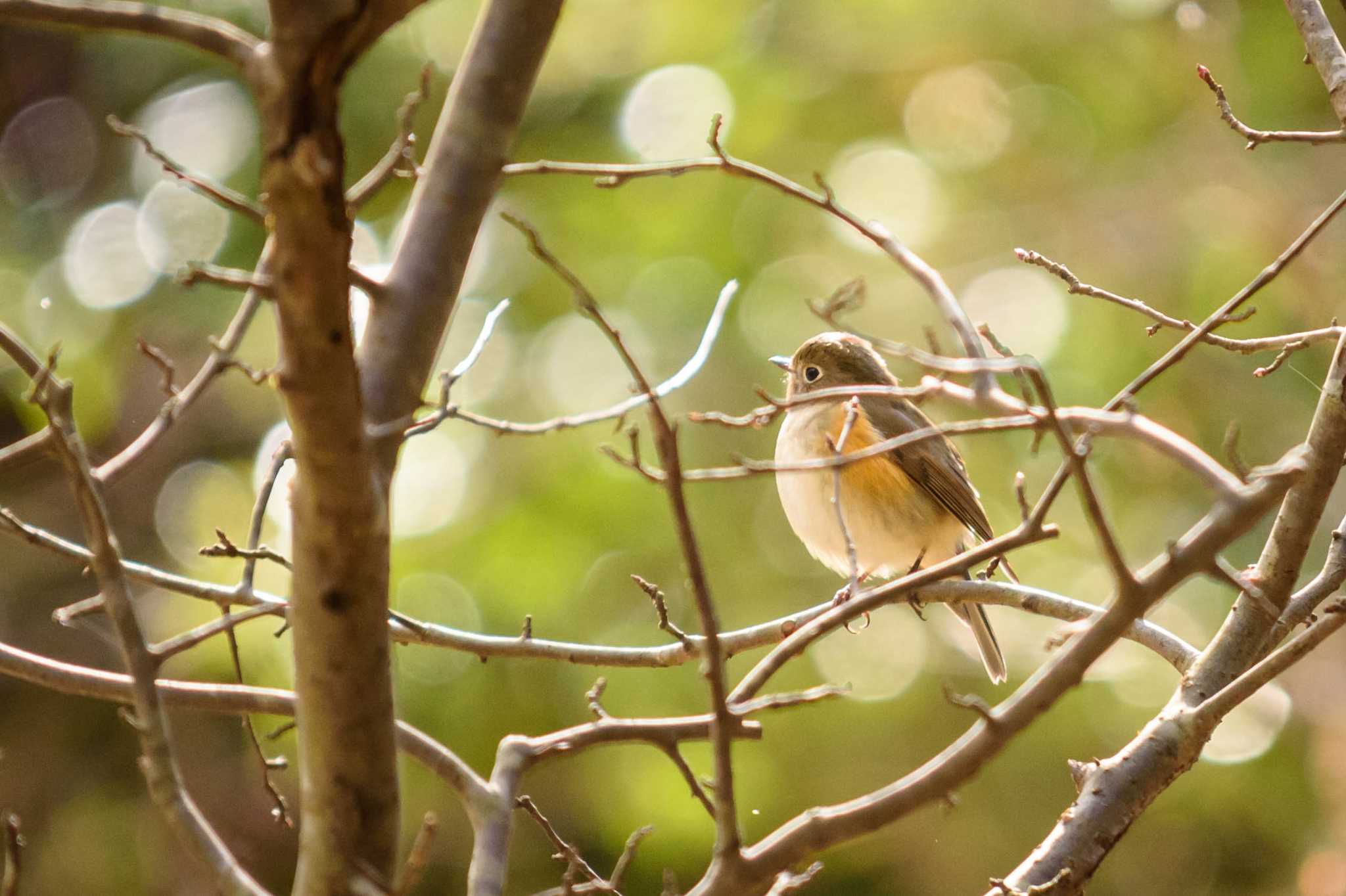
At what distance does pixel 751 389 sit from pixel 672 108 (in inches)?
68.2

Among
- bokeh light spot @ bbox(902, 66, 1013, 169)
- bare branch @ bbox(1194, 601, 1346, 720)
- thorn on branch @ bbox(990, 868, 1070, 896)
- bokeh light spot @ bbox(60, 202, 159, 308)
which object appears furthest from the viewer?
bokeh light spot @ bbox(902, 66, 1013, 169)

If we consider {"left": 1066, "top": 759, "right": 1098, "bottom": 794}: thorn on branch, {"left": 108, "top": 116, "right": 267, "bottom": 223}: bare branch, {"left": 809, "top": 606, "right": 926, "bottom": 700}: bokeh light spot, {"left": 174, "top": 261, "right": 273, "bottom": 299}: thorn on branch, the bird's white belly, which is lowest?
{"left": 1066, "top": 759, "right": 1098, "bottom": 794}: thorn on branch

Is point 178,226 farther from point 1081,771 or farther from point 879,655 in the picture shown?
point 1081,771

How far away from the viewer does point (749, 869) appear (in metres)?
1.78

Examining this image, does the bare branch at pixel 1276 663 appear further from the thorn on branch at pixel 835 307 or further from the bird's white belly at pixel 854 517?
the bird's white belly at pixel 854 517

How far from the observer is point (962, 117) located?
8.88 meters

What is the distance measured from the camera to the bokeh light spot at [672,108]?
789 centimetres

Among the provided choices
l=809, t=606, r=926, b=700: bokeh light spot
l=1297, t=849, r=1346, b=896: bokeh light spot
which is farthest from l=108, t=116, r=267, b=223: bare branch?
l=809, t=606, r=926, b=700: bokeh light spot

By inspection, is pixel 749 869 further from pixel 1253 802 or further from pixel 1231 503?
pixel 1253 802

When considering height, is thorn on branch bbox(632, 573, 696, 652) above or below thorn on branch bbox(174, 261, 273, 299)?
above

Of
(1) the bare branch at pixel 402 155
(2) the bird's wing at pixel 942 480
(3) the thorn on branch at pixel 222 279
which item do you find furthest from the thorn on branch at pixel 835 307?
(2) the bird's wing at pixel 942 480

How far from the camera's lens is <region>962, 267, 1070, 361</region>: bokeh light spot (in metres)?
7.80

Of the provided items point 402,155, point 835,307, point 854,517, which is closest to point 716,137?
point 835,307

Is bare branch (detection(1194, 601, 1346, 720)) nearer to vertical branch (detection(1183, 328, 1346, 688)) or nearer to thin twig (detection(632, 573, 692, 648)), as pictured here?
vertical branch (detection(1183, 328, 1346, 688))
